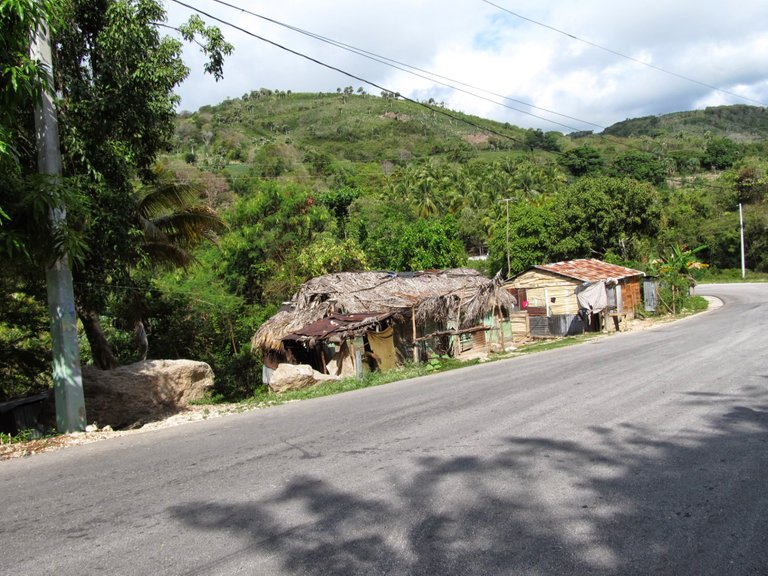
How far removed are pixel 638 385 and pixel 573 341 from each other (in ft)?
47.4

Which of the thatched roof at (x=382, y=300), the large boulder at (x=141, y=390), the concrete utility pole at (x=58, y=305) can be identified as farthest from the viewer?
the thatched roof at (x=382, y=300)

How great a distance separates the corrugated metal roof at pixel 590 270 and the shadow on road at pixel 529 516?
2243 centimetres

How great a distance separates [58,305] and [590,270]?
85.2ft

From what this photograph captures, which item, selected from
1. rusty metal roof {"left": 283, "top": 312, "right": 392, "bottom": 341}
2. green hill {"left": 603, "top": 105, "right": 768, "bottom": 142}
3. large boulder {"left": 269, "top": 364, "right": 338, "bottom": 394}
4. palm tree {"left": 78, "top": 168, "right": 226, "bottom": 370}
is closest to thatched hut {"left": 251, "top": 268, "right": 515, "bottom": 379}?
rusty metal roof {"left": 283, "top": 312, "right": 392, "bottom": 341}

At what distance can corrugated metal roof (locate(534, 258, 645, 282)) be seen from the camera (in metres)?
28.2

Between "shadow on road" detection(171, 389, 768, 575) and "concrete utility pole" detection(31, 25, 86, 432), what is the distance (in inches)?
224

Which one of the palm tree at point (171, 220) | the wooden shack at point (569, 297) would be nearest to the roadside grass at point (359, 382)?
the palm tree at point (171, 220)

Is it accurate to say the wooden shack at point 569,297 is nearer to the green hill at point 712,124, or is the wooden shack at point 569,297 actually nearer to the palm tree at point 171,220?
the palm tree at point 171,220

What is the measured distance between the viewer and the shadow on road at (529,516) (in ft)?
13.0

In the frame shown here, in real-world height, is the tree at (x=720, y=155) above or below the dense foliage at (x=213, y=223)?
above

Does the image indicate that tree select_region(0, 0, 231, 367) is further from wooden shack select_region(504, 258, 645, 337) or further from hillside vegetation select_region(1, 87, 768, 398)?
wooden shack select_region(504, 258, 645, 337)

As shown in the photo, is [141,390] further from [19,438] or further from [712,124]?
[712,124]

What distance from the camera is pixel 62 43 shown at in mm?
11172

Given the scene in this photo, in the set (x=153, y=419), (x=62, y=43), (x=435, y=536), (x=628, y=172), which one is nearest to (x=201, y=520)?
(x=435, y=536)
